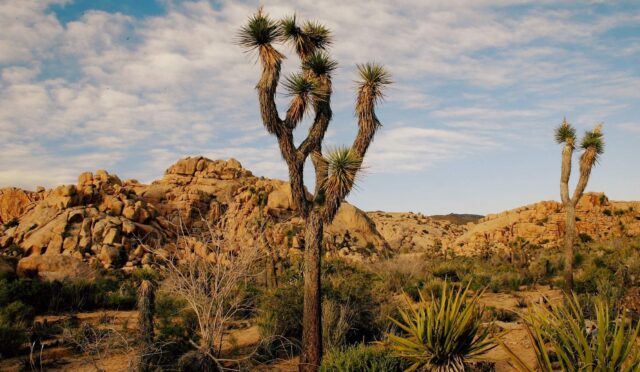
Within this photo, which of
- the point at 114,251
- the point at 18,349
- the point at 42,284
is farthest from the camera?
the point at 114,251

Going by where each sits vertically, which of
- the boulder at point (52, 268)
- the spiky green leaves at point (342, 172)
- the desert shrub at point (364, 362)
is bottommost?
the desert shrub at point (364, 362)

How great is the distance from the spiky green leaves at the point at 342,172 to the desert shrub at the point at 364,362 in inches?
119

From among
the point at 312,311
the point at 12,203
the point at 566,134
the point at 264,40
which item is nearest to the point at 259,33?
the point at 264,40

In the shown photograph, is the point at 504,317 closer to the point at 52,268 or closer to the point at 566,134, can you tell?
the point at 566,134

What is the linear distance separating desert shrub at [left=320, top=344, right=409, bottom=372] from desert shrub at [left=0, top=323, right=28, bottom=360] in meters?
6.73

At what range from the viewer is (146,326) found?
8695 mm

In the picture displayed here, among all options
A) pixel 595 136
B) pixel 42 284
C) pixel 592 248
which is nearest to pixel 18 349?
pixel 42 284

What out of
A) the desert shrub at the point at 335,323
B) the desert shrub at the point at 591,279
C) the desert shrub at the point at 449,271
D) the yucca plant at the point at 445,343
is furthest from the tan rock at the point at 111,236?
the yucca plant at the point at 445,343

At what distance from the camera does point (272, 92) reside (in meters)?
9.32

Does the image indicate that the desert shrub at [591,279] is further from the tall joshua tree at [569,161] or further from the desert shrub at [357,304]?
the desert shrub at [357,304]

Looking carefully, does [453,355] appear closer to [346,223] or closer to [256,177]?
[346,223]

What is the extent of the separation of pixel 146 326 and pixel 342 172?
4.70 metres

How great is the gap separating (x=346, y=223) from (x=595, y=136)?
2287 cm

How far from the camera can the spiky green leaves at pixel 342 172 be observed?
923 centimetres
